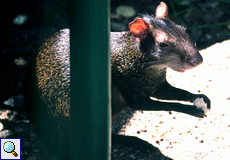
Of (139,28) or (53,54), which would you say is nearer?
(139,28)

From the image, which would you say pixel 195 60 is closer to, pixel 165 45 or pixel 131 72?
pixel 165 45

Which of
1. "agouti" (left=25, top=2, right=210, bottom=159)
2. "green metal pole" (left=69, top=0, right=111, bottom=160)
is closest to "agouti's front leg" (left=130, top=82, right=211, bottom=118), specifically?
"agouti" (left=25, top=2, right=210, bottom=159)

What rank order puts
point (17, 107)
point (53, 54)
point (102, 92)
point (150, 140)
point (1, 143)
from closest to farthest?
point (102, 92) → point (1, 143) → point (53, 54) → point (150, 140) → point (17, 107)

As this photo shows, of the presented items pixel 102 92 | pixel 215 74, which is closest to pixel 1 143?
pixel 102 92

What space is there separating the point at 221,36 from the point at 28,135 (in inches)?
133

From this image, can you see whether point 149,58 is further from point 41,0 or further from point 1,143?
point 41,0

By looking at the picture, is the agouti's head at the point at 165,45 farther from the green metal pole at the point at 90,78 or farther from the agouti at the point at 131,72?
the green metal pole at the point at 90,78

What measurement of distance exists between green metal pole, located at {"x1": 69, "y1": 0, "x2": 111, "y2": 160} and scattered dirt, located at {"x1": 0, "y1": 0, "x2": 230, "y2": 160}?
40.2 inches

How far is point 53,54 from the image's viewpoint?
8.06 ft

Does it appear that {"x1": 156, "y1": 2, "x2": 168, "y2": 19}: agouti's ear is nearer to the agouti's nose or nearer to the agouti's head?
the agouti's head

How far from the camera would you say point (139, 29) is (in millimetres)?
2268

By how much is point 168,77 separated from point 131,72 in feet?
4.10

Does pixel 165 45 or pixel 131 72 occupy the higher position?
pixel 165 45

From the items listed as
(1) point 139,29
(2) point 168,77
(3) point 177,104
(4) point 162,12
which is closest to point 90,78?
(1) point 139,29
